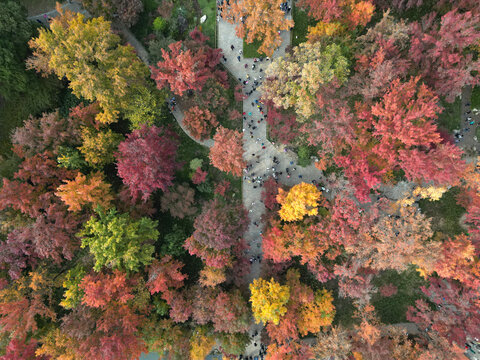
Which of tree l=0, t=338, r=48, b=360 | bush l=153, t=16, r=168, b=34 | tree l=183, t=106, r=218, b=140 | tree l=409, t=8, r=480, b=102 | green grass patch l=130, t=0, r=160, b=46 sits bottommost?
tree l=0, t=338, r=48, b=360

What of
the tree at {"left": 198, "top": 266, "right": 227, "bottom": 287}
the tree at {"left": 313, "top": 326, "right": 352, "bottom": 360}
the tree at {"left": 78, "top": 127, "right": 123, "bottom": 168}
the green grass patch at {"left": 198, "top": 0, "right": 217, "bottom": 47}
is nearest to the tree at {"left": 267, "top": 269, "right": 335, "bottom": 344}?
the tree at {"left": 313, "top": 326, "right": 352, "bottom": 360}

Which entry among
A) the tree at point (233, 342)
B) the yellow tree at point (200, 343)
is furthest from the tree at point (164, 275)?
the tree at point (233, 342)

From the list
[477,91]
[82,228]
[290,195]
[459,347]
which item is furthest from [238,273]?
[477,91]

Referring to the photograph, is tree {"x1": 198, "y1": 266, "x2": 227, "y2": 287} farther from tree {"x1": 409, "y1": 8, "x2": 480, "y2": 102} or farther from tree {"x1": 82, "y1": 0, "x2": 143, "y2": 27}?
tree {"x1": 82, "y1": 0, "x2": 143, "y2": 27}

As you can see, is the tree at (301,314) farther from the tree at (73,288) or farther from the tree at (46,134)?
the tree at (46,134)

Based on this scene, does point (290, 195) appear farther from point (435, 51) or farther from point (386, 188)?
point (435, 51)
